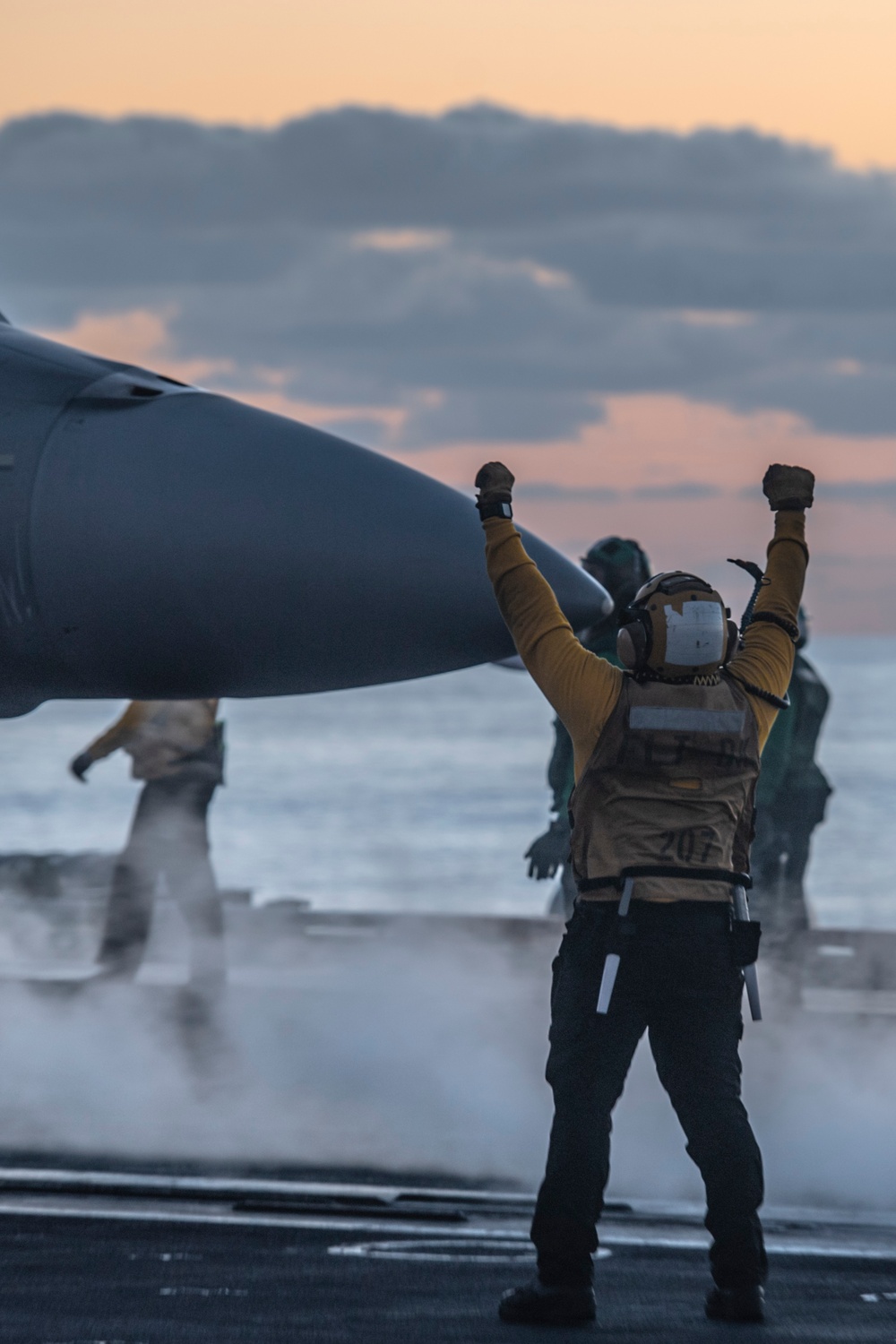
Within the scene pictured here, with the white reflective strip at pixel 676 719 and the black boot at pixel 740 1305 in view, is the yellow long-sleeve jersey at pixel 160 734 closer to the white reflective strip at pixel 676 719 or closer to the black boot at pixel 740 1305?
the white reflective strip at pixel 676 719

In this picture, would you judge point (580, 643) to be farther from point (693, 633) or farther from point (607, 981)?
point (607, 981)

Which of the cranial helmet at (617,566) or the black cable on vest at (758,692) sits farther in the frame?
the cranial helmet at (617,566)

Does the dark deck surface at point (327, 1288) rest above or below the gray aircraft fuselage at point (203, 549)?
below

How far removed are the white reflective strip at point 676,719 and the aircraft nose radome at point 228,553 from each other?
20.5 inches

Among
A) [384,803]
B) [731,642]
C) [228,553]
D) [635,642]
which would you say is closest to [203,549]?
[228,553]

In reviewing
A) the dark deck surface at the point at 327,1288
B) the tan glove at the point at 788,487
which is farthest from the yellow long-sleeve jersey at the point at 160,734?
the tan glove at the point at 788,487

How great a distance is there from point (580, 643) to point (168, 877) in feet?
13.4

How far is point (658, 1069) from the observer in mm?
3688

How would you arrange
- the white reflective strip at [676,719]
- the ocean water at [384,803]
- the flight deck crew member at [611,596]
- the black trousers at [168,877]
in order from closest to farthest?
the white reflective strip at [676,719] → the flight deck crew member at [611,596] → the black trousers at [168,877] → the ocean water at [384,803]

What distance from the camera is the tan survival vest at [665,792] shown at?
3.66 metres

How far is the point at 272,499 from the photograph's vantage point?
10.2ft

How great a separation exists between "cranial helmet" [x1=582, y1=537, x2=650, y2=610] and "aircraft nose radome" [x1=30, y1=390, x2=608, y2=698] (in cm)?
259

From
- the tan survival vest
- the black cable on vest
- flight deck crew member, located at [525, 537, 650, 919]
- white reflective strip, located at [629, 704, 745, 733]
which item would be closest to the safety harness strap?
the tan survival vest

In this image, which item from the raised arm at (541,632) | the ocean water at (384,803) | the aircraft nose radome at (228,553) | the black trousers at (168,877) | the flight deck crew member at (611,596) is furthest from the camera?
the ocean water at (384,803)
